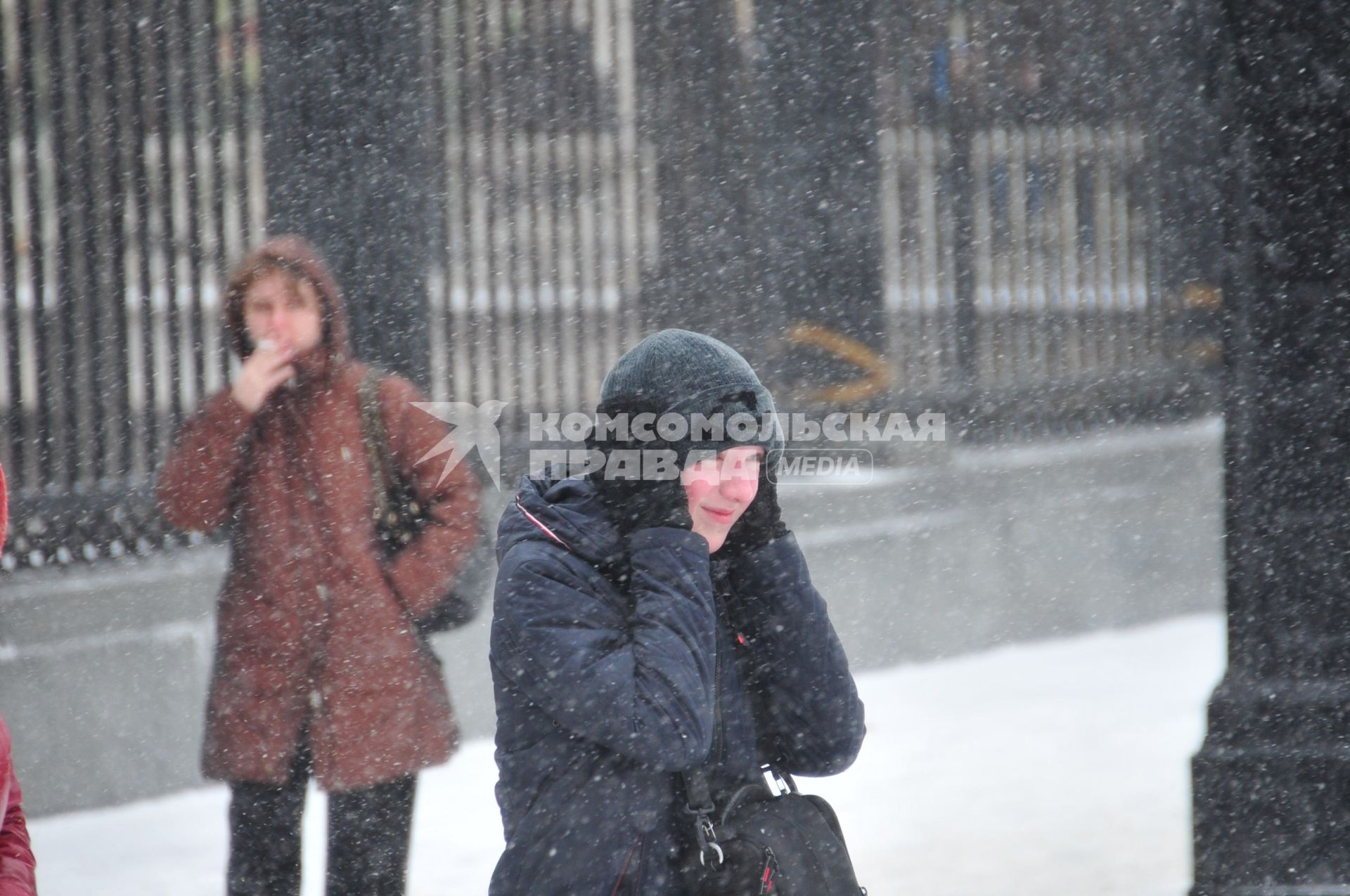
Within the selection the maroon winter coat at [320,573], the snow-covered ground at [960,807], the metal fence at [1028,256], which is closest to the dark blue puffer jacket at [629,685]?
the maroon winter coat at [320,573]

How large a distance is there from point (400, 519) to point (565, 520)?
1391mm

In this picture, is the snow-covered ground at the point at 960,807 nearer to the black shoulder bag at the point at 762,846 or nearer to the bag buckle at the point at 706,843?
the black shoulder bag at the point at 762,846

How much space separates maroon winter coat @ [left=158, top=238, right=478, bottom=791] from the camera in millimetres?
3348

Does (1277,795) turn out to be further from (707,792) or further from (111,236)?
(111,236)

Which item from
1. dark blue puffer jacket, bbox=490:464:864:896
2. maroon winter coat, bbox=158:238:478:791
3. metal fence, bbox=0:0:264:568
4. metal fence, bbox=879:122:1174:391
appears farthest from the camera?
metal fence, bbox=879:122:1174:391

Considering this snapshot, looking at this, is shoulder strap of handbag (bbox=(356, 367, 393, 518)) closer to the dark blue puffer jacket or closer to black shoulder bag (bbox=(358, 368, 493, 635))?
black shoulder bag (bbox=(358, 368, 493, 635))

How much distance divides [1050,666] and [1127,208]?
8.44ft

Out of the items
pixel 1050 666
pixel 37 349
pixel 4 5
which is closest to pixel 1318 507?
pixel 1050 666

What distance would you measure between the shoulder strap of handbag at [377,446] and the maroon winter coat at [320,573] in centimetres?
2

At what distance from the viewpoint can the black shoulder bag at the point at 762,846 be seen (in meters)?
2.06

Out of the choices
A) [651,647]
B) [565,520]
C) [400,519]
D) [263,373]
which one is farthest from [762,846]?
[263,373]

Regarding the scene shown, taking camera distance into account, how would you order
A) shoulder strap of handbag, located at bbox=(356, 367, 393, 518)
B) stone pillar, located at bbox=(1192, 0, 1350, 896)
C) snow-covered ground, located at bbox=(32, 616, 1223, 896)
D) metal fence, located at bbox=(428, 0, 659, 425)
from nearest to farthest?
shoulder strap of handbag, located at bbox=(356, 367, 393, 518), stone pillar, located at bbox=(1192, 0, 1350, 896), snow-covered ground, located at bbox=(32, 616, 1223, 896), metal fence, located at bbox=(428, 0, 659, 425)

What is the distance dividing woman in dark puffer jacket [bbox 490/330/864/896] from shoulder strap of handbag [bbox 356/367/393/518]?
128cm

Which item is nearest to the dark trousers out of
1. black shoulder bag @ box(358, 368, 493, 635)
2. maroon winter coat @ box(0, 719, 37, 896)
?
black shoulder bag @ box(358, 368, 493, 635)
